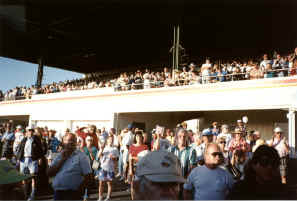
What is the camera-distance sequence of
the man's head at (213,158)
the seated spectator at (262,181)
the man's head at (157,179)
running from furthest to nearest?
the man's head at (213,158) → the seated spectator at (262,181) → the man's head at (157,179)

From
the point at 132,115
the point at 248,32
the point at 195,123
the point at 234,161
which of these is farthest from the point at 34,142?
the point at 248,32

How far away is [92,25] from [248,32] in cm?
1322

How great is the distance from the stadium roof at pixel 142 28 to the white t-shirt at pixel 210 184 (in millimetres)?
14681

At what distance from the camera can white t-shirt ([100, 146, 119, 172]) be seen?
5801 mm

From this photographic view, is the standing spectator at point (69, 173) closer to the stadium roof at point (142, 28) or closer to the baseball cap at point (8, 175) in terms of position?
the baseball cap at point (8, 175)

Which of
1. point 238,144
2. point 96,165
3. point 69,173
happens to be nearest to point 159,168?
point 69,173

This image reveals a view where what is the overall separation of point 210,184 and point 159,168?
1.42 m

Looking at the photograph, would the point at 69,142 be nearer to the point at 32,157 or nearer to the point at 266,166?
the point at 266,166

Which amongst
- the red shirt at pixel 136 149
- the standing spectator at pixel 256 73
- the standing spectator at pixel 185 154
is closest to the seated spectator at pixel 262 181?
the standing spectator at pixel 185 154

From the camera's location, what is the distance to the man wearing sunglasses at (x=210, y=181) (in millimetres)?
2770

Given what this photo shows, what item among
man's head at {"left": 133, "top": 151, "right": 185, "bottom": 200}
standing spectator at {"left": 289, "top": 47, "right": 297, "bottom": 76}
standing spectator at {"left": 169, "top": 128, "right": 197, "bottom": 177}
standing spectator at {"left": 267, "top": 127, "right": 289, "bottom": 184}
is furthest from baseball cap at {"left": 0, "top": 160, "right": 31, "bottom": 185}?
standing spectator at {"left": 289, "top": 47, "right": 297, "bottom": 76}

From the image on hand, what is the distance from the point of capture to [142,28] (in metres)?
21.0

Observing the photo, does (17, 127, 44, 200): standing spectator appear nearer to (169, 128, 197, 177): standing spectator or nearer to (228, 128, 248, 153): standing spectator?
(169, 128, 197, 177): standing spectator

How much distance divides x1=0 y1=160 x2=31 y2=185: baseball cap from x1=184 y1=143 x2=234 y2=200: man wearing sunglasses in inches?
71.9
